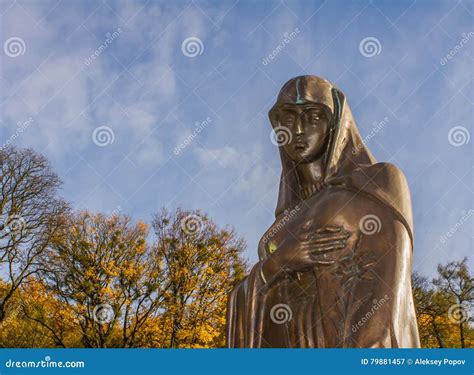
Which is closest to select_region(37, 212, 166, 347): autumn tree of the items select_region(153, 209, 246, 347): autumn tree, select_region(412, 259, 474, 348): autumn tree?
select_region(153, 209, 246, 347): autumn tree

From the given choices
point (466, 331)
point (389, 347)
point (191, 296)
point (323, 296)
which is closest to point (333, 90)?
point (323, 296)

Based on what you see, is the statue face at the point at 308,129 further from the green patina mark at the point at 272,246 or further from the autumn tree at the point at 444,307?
the autumn tree at the point at 444,307

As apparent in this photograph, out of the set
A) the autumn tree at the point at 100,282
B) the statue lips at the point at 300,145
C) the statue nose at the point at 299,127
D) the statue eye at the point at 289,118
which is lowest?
the statue lips at the point at 300,145

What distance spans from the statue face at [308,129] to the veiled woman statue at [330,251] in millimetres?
11

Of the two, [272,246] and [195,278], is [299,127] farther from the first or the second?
[195,278]

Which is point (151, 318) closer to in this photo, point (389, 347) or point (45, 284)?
point (45, 284)

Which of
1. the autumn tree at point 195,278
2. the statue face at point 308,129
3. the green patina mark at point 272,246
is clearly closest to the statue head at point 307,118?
the statue face at point 308,129

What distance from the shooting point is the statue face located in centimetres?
618

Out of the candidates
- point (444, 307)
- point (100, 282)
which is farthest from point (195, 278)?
point (444, 307)

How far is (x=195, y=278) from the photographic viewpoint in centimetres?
2467

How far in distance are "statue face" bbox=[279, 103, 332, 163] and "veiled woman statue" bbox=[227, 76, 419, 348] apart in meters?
0.01

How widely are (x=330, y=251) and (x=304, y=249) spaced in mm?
247

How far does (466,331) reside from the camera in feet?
92.2

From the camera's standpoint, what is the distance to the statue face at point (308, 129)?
6184 mm
